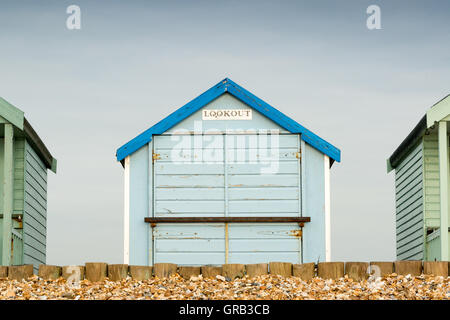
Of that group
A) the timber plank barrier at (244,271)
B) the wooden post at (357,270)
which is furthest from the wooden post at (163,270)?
the wooden post at (357,270)

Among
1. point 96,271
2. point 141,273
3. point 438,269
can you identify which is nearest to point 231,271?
point 141,273

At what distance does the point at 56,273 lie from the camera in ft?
36.3

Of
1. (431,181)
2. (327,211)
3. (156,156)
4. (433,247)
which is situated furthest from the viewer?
(431,181)

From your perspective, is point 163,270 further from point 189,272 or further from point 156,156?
point 156,156

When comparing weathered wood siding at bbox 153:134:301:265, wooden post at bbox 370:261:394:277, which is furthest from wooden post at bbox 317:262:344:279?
weathered wood siding at bbox 153:134:301:265

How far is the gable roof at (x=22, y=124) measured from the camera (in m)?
14.8

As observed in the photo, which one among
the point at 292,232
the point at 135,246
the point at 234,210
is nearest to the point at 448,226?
the point at 292,232

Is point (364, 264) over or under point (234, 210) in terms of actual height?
under

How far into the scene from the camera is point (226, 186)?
14.5 m

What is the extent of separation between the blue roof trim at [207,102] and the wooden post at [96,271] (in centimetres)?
376

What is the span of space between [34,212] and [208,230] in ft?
16.7

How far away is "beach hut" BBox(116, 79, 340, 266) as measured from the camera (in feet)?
46.9

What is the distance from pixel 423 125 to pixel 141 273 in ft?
23.1
